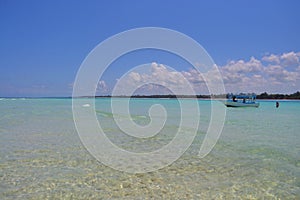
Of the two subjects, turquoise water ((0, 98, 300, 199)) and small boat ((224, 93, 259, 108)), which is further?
small boat ((224, 93, 259, 108))

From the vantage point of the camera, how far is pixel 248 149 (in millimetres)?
11477

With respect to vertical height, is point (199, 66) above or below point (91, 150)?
above

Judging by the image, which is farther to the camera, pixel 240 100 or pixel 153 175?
pixel 240 100

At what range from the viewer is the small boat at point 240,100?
55.3m

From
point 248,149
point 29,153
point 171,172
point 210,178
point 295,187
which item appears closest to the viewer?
point 295,187

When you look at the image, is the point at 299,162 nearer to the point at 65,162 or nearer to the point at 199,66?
the point at 199,66

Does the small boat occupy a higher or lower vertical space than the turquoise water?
higher

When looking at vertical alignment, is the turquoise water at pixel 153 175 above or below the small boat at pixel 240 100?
below

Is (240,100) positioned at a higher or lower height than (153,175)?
higher

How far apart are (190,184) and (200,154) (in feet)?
12.3

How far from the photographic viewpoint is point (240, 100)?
58438 millimetres

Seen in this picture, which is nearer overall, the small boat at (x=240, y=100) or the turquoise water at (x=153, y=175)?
the turquoise water at (x=153, y=175)

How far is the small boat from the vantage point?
55312 millimetres

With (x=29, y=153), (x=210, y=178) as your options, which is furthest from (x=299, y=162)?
(x=29, y=153)
